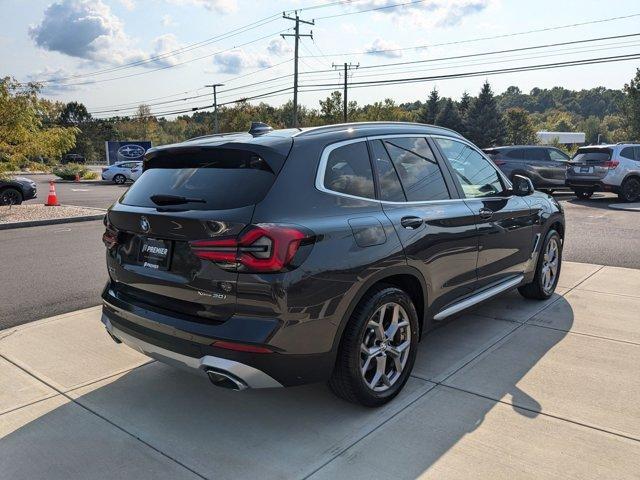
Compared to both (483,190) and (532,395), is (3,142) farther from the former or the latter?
(532,395)

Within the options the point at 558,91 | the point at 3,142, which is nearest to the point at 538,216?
the point at 3,142

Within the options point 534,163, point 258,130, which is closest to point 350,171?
point 258,130

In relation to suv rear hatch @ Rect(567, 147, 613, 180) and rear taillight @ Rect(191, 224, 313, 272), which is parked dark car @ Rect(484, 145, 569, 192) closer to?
suv rear hatch @ Rect(567, 147, 613, 180)

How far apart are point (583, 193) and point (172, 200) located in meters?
16.9

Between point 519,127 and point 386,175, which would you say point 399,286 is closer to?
point 386,175

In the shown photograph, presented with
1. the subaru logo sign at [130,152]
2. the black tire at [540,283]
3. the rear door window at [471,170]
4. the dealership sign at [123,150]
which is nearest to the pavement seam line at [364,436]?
the rear door window at [471,170]

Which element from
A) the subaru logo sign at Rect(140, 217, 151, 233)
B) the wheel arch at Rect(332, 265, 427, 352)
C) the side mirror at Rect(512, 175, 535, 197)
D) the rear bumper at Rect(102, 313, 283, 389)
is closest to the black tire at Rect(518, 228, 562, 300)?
the side mirror at Rect(512, 175, 535, 197)

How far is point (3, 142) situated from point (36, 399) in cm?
1131

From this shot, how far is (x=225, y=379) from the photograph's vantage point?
9.27 feet

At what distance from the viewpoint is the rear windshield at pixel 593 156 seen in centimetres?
1594

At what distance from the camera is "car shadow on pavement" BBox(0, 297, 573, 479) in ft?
9.17

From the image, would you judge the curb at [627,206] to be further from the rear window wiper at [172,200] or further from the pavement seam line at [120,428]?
the pavement seam line at [120,428]

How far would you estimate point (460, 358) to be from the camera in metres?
4.12

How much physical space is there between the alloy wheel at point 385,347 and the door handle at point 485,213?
1265 mm
